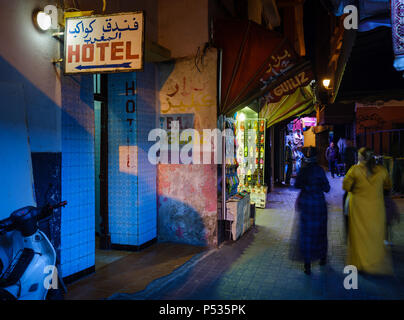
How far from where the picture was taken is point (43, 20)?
417 centimetres

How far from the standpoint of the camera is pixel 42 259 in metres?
3.29

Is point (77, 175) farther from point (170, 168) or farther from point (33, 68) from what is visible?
point (170, 168)

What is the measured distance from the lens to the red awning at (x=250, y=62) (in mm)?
6020

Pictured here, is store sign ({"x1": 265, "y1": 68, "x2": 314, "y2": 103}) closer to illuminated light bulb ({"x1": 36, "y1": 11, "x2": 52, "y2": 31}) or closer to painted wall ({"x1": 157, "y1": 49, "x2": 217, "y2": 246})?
painted wall ({"x1": 157, "y1": 49, "x2": 217, "y2": 246})

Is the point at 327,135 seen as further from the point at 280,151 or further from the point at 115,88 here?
the point at 115,88

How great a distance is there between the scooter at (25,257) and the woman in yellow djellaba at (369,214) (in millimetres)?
4402

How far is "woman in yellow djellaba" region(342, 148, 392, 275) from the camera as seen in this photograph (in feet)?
15.7

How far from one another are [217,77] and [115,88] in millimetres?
2102

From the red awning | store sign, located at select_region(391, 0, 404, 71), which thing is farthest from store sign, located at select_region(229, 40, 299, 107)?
store sign, located at select_region(391, 0, 404, 71)

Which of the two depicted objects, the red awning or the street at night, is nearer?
the street at night

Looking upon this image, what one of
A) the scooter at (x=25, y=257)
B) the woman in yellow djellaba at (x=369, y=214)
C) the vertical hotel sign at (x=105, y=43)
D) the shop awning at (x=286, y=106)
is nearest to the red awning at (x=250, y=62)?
the woman in yellow djellaba at (x=369, y=214)

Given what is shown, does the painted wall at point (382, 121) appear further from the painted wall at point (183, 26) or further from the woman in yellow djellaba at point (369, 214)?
the painted wall at point (183, 26)

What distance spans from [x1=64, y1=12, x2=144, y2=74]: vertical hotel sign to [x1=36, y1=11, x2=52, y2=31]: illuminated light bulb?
0.89 feet

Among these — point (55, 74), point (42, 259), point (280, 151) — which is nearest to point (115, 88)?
point (55, 74)
